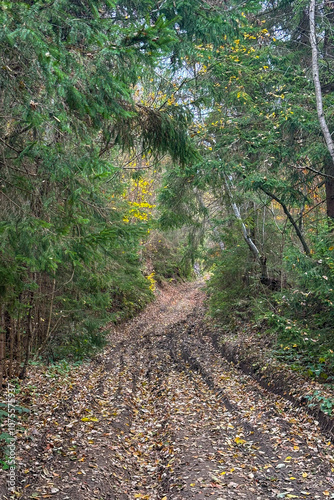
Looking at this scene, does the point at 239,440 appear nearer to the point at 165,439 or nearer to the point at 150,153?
the point at 165,439

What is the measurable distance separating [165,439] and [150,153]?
5004 millimetres

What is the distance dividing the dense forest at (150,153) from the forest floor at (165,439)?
1325 millimetres

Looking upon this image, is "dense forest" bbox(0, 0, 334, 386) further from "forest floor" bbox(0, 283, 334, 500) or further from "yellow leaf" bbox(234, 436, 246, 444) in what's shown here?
"yellow leaf" bbox(234, 436, 246, 444)

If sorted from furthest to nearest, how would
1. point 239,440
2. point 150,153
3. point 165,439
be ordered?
point 165,439, point 150,153, point 239,440

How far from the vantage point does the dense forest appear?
405 cm

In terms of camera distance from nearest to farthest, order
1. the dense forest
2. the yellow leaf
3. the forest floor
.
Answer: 1. the dense forest
2. the forest floor
3. the yellow leaf

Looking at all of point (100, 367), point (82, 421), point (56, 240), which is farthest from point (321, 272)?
point (100, 367)

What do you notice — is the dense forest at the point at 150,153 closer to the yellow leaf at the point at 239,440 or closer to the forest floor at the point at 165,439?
the forest floor at the point at 165,439

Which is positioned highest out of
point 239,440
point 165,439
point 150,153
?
point 150,153

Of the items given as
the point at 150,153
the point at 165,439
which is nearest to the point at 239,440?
the point at 165,439

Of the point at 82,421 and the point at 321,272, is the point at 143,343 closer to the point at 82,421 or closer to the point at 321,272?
the point at 82,421

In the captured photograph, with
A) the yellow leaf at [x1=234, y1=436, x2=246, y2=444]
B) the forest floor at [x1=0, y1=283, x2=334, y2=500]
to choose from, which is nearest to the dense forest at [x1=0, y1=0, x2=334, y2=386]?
the forest floor at [x1=0, y1=283, x2=334, y2=500]

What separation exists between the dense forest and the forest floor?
4.35 feet

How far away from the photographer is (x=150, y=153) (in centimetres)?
638
